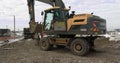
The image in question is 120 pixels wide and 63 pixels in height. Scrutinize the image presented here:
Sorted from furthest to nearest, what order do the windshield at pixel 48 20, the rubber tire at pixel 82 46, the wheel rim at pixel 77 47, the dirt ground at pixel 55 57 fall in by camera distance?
the windshield at pixel 48 20
the wheel rim at pixel 77 47
the rubber tire at pixel 82 46
the dirt ground at pixel 55 57

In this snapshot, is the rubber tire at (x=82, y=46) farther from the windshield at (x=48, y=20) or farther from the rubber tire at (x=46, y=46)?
the windshield at (x=48, y=20)

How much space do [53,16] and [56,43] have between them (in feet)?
6.13

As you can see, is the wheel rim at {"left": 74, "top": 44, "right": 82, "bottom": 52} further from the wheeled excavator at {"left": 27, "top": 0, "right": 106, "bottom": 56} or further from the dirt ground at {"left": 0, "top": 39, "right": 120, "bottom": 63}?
the dirt ground at {"left": 0, "top": 39, "right": 120, "bottom": 63}

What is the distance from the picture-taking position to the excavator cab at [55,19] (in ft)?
47.2

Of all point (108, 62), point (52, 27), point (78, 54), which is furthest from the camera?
point (52, 27)

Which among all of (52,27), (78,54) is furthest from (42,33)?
(78,54)

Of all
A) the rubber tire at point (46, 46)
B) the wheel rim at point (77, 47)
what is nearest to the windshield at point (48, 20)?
the rubber tire at point (46, 46)

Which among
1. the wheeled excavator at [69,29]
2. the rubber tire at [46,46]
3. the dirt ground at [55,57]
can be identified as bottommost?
the dirt ground at [55,57]

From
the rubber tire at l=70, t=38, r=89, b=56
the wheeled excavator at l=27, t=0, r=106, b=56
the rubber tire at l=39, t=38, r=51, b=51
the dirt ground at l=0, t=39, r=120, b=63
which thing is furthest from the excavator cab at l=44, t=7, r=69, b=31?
the dirt ground at l=0, t=39, r=120, b=63

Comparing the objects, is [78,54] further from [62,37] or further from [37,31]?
[37,31]

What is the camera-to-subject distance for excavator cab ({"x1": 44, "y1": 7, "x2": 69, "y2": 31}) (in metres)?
14.4

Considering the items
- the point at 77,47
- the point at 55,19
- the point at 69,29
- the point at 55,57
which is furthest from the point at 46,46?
the point at 55,57

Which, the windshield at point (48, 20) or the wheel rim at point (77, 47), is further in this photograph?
the windshield at point (48, 20)

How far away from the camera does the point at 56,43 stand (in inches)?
595
